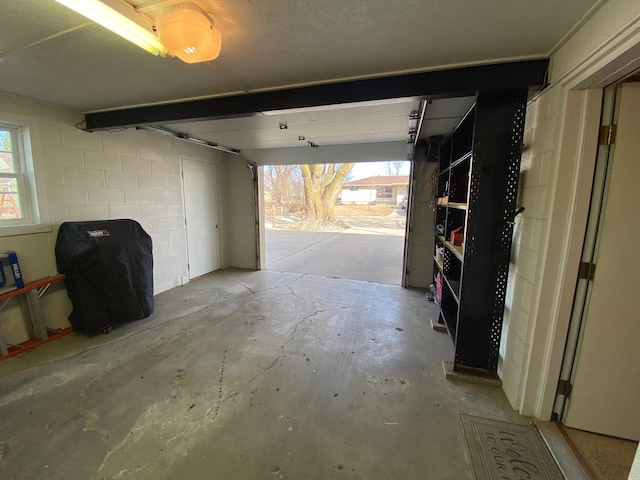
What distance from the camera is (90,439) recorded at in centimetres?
150

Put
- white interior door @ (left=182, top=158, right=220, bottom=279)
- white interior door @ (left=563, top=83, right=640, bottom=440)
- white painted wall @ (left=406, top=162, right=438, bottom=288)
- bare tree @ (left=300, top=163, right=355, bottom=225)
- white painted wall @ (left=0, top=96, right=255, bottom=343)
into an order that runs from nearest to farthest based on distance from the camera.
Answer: white interior door @ (left=563, top=83, right=640, bottom=440) < white painted wall @ (left=0, top=96, right=255, bottom=343) < white painted wall @ (left=406, top=162, right=438, bottom=288) < white interior door @ (left=182, top=158, right=220, bottom=279) < bare tree @ (left=300, top=163, right=355, bottom=225)

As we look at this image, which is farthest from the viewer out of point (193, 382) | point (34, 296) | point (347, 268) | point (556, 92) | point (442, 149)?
point (347, 268)

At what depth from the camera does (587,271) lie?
1470mm

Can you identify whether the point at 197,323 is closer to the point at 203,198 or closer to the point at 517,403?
the point at 203,198

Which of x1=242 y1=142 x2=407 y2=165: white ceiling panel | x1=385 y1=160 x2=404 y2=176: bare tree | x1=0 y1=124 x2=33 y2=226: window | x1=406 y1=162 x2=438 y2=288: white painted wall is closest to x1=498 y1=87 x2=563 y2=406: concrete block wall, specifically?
x1=406 y1=162 x2=438 y2=288: white painted wall

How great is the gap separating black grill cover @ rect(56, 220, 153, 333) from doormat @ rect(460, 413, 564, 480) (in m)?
3.25

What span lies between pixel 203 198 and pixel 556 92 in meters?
4.71

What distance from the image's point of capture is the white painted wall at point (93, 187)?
2463mm

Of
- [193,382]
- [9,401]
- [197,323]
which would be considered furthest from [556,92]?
[9,401]

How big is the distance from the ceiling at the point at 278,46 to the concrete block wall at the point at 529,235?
0.41m

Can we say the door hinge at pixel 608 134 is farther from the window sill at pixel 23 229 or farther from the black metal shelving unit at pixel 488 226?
the window sill at pixel 23 229

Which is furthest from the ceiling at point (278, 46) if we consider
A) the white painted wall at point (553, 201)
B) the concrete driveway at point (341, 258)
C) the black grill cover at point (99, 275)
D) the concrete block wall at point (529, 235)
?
the concrete driveway at point (341, 258)

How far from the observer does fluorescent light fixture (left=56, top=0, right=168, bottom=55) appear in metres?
1.08

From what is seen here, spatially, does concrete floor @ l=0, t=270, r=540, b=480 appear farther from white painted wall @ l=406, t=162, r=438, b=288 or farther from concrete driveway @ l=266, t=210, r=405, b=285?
concrete driveway @ l=266, t=210, r=405, b=285
